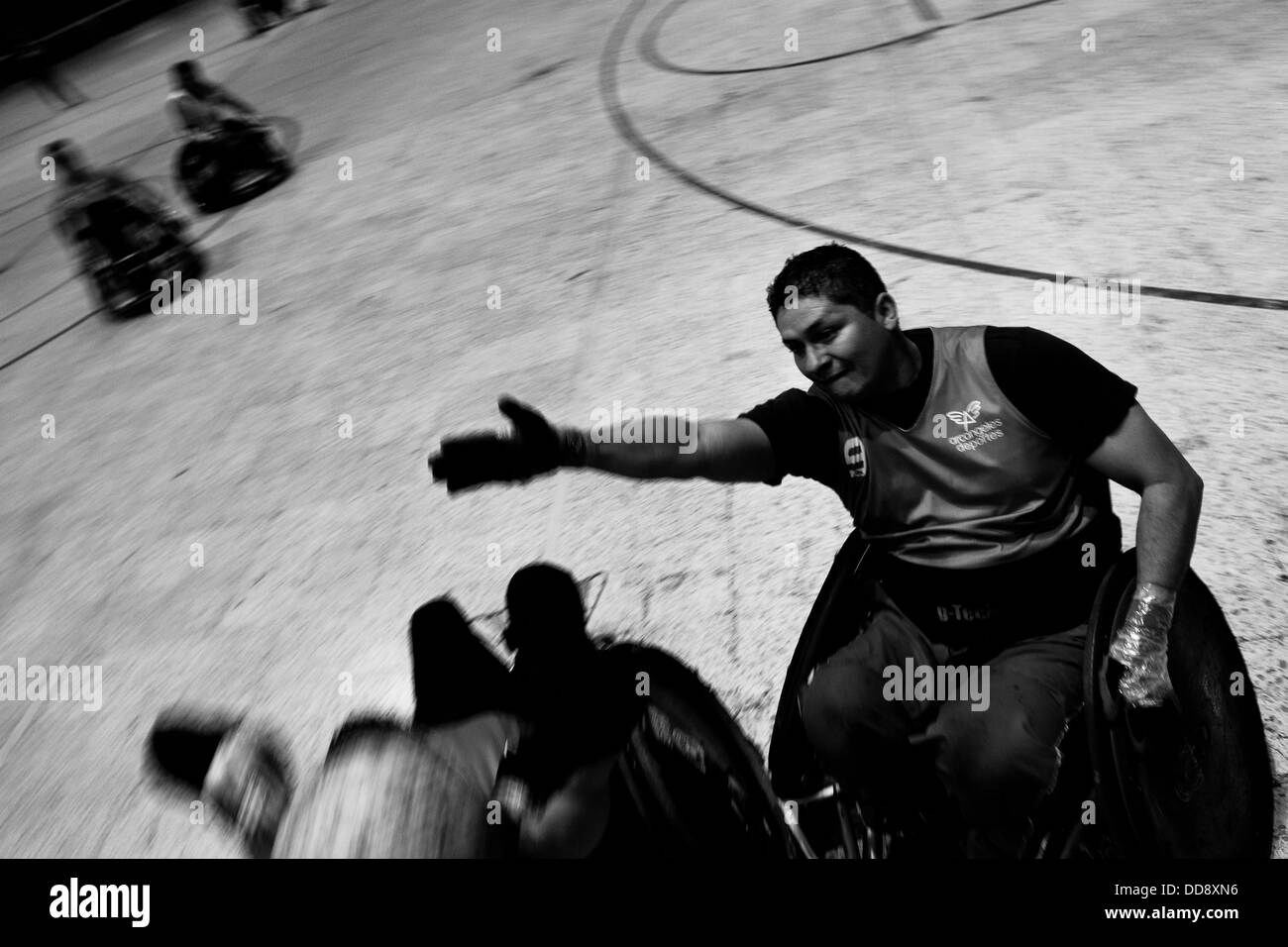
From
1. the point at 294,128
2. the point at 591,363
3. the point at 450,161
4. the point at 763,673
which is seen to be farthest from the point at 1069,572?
the point at 294,128

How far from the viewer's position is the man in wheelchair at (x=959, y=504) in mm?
2234

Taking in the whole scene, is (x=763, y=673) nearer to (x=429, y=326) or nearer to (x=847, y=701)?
(x=847, y=701)

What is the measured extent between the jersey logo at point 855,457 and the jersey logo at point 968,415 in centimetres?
22

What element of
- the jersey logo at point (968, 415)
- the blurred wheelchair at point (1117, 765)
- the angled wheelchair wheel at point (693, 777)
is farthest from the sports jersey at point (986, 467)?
the angled wheelchair wheel at point (693, 777)

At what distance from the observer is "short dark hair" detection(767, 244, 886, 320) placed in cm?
240

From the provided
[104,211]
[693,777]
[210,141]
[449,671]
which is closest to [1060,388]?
[693,777]

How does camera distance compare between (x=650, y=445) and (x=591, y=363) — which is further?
(x=591, y=363)

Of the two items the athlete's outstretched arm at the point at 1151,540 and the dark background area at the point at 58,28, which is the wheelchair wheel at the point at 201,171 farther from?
the dark background area at the point at 58,28

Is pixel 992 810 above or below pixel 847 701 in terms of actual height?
below

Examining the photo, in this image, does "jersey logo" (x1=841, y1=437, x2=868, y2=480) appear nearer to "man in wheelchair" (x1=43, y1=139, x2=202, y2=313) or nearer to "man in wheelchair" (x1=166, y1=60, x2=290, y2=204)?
"man in wheelchair" (x1=43, y1=139, x2=202, y2=313)

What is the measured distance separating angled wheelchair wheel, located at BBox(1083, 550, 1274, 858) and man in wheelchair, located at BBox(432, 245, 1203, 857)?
0.27 ft

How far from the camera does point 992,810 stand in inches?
88.5

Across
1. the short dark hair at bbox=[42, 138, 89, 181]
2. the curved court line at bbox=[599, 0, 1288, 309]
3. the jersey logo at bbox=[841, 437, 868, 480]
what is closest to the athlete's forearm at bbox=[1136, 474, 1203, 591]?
the jersey logo at bbox=[841, 437, 868, 480]
